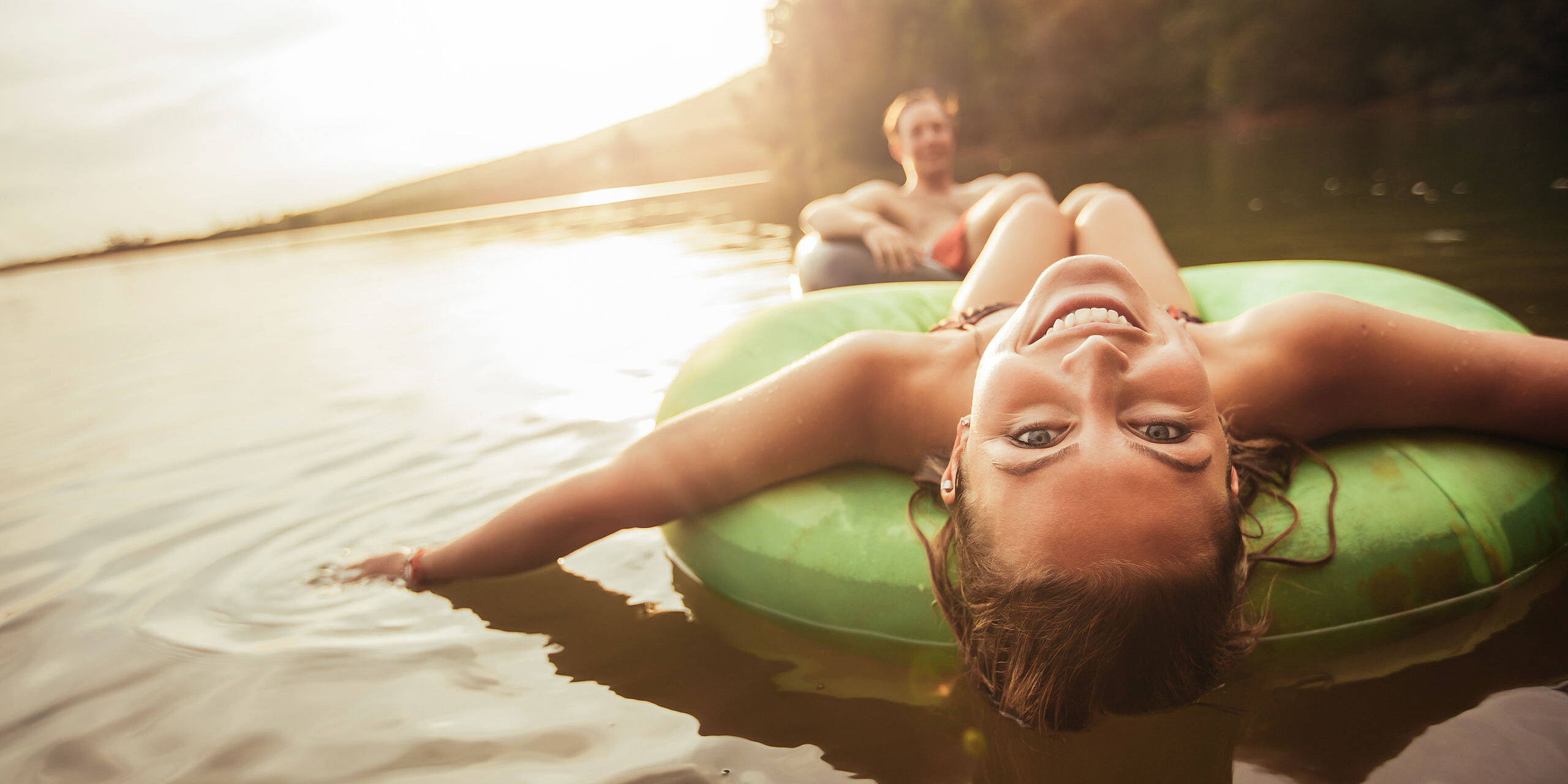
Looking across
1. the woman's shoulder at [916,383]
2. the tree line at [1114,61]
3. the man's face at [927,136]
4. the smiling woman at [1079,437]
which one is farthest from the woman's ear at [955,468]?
the tree line at [1114,61]

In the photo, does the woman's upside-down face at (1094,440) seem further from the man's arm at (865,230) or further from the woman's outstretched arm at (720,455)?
Result: the man's arm at (865,230)

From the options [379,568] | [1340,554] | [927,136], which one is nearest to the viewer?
[1340,554]

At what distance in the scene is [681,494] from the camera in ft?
7.75

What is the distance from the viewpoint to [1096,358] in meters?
1.59

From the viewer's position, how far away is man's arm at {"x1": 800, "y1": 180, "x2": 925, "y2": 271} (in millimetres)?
4379

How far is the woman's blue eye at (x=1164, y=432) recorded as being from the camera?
1592 mm

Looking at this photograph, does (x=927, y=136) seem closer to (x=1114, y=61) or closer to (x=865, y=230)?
(x=865, y=230)

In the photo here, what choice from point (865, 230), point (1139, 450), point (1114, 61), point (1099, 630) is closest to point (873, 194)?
point (865, 230)

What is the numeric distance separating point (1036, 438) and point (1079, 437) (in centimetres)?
8

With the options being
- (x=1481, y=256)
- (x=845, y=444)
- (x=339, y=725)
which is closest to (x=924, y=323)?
(x=845, y=444)

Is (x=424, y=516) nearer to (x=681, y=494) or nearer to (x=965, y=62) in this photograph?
(x=681, y=494)

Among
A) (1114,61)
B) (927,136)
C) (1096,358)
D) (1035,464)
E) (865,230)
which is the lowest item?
(1035,464)

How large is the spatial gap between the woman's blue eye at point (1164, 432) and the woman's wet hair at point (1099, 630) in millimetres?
151

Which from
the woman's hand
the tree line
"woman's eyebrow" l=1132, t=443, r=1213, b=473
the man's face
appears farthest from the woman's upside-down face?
the tree line
